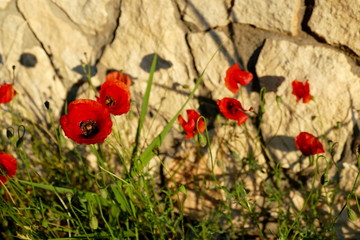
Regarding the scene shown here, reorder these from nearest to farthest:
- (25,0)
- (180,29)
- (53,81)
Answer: (180,29)
(25,0)
(53,81)

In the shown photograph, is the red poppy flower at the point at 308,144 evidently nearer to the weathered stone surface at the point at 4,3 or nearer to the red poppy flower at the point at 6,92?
the red poppy flower at the point at 6,92

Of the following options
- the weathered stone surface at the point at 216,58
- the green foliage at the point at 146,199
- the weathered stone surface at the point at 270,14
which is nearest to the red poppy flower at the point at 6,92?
the green foliage at the point at 146,199

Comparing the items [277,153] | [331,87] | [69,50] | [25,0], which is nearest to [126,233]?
[277,153]

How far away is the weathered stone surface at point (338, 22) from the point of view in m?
1.57

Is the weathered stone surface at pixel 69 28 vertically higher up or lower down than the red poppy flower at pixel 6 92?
higher up

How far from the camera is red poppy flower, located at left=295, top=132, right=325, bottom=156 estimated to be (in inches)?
66.1

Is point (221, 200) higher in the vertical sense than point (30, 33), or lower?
lower

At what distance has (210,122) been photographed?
2031 mm

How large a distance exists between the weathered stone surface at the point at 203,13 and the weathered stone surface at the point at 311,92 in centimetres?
25

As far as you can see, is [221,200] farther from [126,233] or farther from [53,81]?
[53,81]

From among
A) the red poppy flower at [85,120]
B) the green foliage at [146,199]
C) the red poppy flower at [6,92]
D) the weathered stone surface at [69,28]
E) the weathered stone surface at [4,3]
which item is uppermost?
the weathered stone surface at [4,3]

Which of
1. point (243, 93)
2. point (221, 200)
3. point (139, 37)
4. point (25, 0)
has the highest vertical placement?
point (25, 0)

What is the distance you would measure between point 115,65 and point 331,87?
1.06m

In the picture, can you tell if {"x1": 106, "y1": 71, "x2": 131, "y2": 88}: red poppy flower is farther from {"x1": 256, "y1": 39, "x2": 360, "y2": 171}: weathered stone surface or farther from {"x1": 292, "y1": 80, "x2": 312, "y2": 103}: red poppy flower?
{"x1": 292, "y1": 80, "x2": 312, "y2": 103}: red poppy flower
